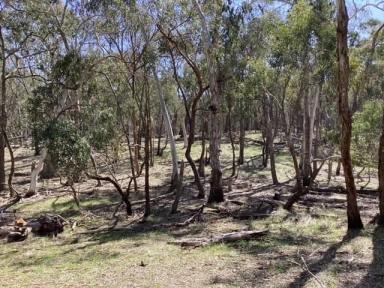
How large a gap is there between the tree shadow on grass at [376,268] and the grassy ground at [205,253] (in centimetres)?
2

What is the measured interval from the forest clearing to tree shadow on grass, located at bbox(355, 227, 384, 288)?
25 mm

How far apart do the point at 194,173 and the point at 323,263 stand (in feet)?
29.5

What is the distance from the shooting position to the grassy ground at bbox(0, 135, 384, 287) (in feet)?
26.8

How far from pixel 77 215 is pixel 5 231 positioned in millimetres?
2972

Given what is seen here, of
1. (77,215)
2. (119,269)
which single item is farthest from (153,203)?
(119,269)

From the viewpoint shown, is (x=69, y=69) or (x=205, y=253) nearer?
(x=205, y=253)

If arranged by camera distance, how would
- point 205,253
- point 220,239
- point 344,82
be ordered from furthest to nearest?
1. point 220,239
2. point 205,253
3. point 344,82

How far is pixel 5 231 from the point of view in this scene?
13766 millimetres

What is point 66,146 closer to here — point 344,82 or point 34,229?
point 34,229

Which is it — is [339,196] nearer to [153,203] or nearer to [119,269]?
[153,203]

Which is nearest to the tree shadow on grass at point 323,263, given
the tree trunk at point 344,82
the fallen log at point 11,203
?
the tree trunk at point 344,82

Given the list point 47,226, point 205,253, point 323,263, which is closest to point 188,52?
point 47,226

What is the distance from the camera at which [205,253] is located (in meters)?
9.91

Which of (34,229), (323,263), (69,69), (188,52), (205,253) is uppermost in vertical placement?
(188,52)
